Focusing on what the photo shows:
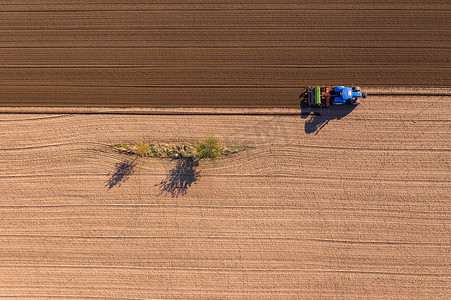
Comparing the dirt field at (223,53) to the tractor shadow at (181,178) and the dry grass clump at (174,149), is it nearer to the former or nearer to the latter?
the dry grass clump at (174,149)

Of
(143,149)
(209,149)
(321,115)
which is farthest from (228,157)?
(321,115)

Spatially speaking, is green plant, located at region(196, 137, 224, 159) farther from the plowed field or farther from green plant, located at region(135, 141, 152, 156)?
green plant, located at region(135, 141, 152, 156)

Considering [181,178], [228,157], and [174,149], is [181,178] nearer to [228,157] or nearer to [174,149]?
[174,149]

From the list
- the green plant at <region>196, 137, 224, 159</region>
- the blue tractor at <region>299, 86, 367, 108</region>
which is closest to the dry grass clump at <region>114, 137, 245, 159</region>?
the green plant at <region>196, 137, 224, 159</region>

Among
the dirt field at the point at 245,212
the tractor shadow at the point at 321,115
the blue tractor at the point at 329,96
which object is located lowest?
the dirt field at the point at 245,212

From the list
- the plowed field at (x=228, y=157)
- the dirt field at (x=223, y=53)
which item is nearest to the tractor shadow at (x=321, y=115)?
the plowed field at (x=228, y=157)

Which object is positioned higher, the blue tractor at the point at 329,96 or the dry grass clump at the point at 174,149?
the blue tractor at the point at 329,96
